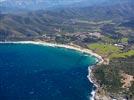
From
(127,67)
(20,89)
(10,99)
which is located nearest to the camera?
(10,99)

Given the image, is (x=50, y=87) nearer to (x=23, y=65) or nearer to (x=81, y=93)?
(x=81, y=93)

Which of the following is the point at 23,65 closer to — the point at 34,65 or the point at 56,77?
the point at 34,65

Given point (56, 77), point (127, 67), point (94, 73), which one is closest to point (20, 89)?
point (56, 77)

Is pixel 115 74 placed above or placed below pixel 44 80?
above

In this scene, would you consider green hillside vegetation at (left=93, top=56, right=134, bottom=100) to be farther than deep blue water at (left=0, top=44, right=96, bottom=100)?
Yes

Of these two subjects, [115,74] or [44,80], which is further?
[115,74]

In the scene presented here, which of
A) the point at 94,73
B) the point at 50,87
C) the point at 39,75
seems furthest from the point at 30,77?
the point at 94,73

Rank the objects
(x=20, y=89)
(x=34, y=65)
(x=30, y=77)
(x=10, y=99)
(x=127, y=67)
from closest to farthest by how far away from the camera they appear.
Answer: (x=10, y=99)
(x=20, y=89)
(x=30, y=77)
(x=127, y=67)
(x=34, y=65)

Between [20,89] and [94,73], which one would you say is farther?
[94,73]

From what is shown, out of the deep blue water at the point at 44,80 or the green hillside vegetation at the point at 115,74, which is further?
the green hillside vegetation at the point at 115,74
